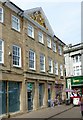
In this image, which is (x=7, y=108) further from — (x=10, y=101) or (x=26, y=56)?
(x=26, y=56)

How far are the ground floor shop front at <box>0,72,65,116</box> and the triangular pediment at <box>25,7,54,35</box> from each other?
5698 millimetres

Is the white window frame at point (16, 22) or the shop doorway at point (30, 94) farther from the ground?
the white window frame at point (16, 22)

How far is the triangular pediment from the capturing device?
27916 mm

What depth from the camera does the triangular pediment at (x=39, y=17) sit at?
Result: 27.9 meters

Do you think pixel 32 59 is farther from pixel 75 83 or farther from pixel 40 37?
pixel 75 83

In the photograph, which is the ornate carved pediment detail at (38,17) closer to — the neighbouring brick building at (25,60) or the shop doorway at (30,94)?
the neighbouring brick building at (25,60)

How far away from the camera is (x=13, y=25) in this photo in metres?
23.7

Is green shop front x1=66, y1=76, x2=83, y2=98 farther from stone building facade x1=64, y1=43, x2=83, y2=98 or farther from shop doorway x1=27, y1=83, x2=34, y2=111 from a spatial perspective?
shop doorway x1=27, y1=83, x2=34, y2=111

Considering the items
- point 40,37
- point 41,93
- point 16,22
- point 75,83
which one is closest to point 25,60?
point 16,22

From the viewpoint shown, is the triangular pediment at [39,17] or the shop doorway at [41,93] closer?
the triangular pediment at [39,17]

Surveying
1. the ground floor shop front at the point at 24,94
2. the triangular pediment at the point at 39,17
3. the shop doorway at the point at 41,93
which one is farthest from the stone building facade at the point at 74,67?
the shop doorway at the point at 41,93

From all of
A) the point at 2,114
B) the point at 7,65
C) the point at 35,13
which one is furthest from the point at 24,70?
the point at 35,13

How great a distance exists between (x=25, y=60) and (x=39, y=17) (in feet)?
22.7

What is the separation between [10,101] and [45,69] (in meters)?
9.09
